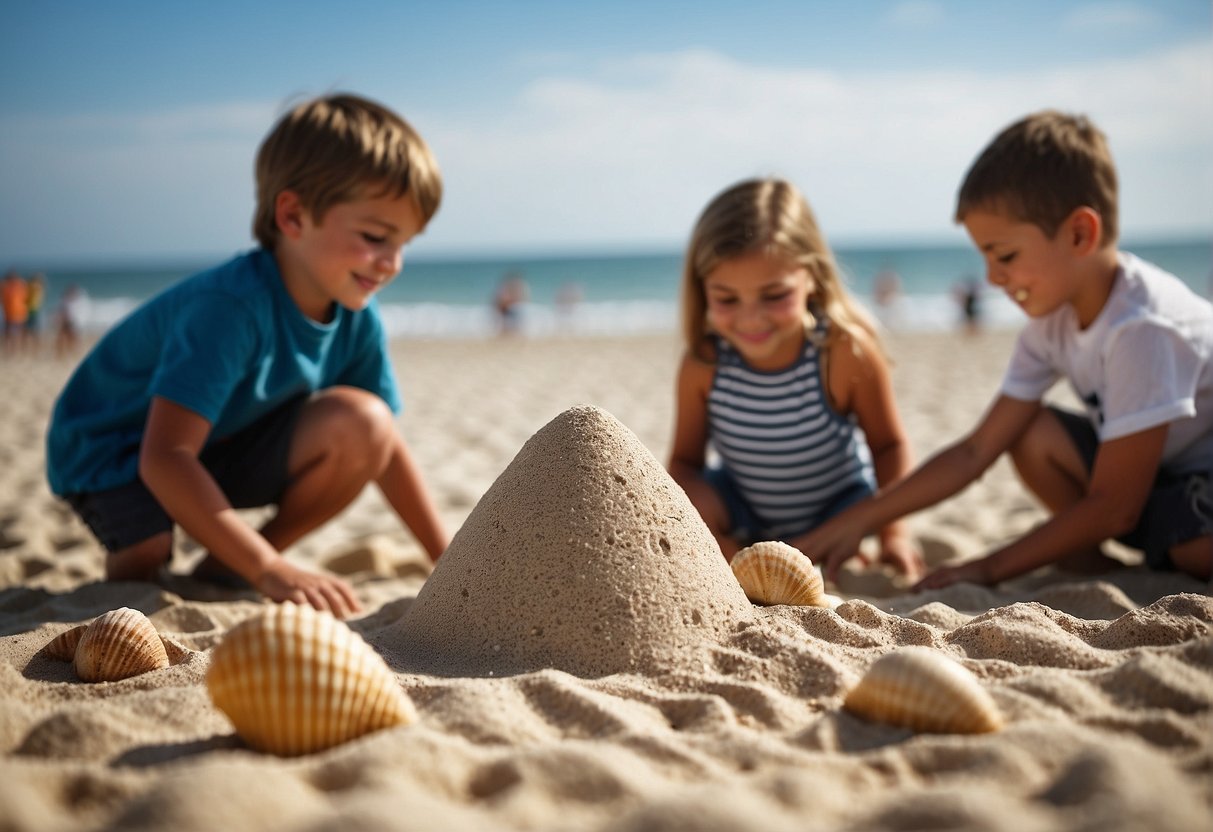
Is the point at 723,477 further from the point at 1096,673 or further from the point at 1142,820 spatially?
the point at 1142,820

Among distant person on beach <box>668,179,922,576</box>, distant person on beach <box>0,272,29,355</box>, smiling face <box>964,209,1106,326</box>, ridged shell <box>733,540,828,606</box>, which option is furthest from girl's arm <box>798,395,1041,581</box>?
distant person on beach <box>0,272,29,355</box>

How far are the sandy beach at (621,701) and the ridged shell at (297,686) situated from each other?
44 millimetres

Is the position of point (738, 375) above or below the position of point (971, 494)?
above

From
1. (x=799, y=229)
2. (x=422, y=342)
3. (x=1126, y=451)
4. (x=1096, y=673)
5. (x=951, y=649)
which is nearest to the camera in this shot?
(x=1096, y=673)

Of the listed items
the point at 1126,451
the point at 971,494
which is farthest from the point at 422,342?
the point at 1126,451

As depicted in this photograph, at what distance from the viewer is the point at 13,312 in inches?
598

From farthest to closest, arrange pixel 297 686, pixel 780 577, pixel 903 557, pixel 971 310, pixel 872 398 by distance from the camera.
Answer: pixel 971 310 < pixel 872 398 < pixel 903 557 < pixel 780 577 < pixel 297 686

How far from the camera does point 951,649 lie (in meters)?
2.00

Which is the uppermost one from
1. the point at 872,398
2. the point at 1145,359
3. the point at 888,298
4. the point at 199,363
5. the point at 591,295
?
the point at 1145,359

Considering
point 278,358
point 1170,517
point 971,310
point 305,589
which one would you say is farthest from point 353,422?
point 971,310

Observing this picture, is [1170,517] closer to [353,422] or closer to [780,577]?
[780,577]

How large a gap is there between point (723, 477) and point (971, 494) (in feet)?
4.86

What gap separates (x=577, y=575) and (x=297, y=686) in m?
0.65

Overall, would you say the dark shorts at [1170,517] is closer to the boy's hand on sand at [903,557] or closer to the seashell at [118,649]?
the boy's hand on sand at [903,557]
